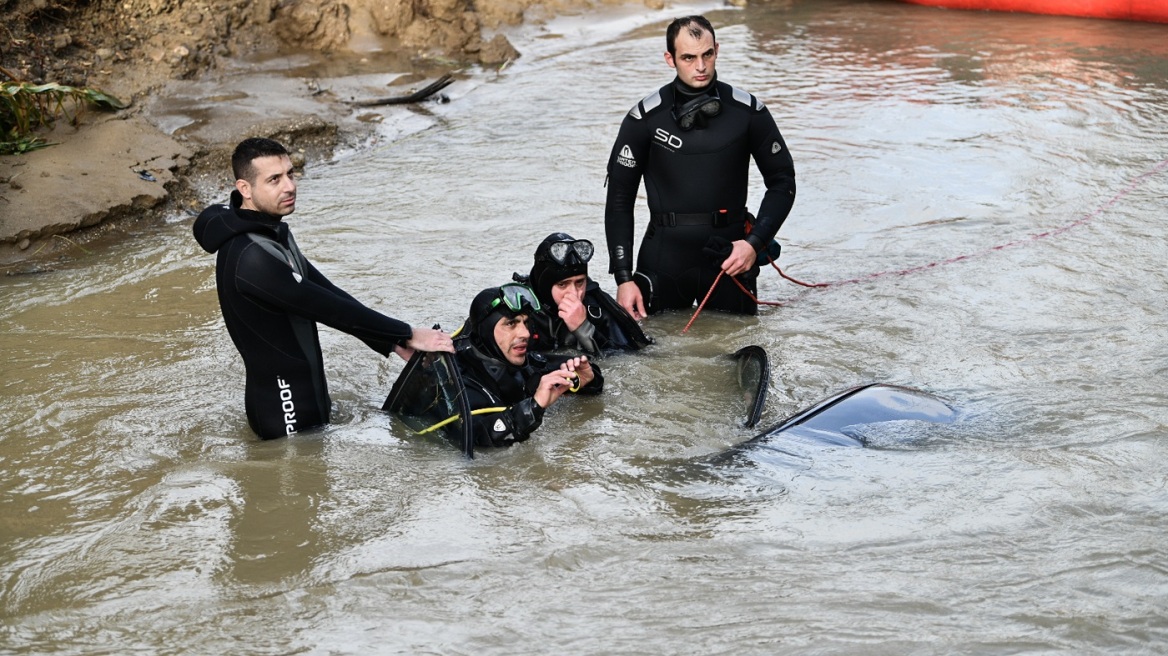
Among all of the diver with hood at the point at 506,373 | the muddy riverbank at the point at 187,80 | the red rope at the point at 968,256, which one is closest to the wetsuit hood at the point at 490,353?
the diver with hood at the point at 506,373

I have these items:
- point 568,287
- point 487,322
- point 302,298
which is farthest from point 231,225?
point 568,287

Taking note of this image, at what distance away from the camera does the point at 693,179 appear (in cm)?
579

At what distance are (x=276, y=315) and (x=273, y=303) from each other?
14 centimetres

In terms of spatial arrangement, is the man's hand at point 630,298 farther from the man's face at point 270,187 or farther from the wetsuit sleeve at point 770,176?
the man's face at point 270,187

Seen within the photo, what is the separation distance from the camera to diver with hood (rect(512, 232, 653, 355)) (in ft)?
17.5

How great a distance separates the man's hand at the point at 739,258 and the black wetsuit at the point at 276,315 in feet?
Result: 5.55

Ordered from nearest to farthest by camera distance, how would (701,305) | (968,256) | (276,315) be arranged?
1. (276,315)
2. (701,305)
3. (968,256)

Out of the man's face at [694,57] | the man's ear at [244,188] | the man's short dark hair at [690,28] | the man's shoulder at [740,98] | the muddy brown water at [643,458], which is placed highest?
the man's short dark hair at [690,28]

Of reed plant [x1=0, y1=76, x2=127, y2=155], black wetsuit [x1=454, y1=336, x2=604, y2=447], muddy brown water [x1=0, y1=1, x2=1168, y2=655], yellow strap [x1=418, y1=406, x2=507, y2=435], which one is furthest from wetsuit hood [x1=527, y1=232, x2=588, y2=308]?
reed plant [x1=0, y1=76, x2=127, y2=155]

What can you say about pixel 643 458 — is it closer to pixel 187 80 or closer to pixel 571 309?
pixel 571 309

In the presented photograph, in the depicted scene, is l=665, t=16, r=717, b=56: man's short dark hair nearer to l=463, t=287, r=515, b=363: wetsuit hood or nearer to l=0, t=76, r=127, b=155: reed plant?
l=463, t=287, r=515, b=363: wetsuit hood

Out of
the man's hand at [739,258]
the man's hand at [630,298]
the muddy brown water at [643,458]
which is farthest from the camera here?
the man's hand at [630,298]

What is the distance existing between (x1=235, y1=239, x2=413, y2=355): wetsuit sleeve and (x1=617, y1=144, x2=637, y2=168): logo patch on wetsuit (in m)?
1.63

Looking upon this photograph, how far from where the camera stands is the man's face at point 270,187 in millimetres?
4441
